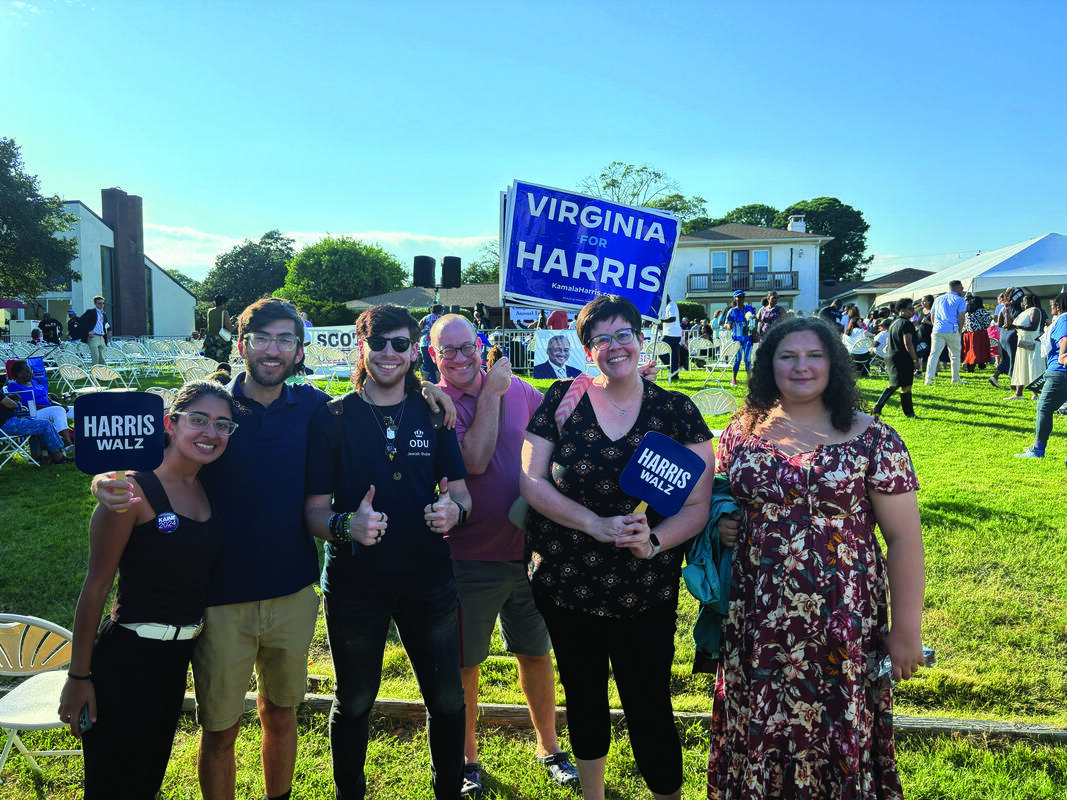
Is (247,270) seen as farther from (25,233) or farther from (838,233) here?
(838,233)

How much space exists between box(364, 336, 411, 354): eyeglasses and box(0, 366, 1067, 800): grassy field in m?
1.97

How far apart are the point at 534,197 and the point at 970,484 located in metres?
5.88

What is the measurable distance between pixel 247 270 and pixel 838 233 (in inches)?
2574

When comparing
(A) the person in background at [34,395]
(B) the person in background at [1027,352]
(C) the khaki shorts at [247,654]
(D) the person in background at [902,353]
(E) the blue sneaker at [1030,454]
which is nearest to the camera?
(C) the khaki shorts at [247,654]

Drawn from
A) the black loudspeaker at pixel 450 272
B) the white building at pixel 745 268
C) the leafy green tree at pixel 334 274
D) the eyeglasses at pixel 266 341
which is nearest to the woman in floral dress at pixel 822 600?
the eyeglasses at pixel 266 341

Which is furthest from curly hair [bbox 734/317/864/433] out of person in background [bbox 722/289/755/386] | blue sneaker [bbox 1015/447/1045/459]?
person in background [bbox 722/289/755/386]

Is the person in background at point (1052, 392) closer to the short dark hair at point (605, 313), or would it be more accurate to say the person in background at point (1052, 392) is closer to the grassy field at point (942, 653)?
the grassy field at point (942, 653)

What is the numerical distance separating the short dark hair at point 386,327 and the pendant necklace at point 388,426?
0.42 feet

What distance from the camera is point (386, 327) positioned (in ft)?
8.18

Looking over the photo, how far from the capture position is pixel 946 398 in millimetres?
12938

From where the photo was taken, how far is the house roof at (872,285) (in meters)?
55.2

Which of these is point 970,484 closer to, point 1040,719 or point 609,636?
point 1040,719

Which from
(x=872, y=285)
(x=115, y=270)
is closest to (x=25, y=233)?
(x=115, y=270)

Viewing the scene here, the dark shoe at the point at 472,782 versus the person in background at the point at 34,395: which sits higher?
the person in background at the point at 34,395
